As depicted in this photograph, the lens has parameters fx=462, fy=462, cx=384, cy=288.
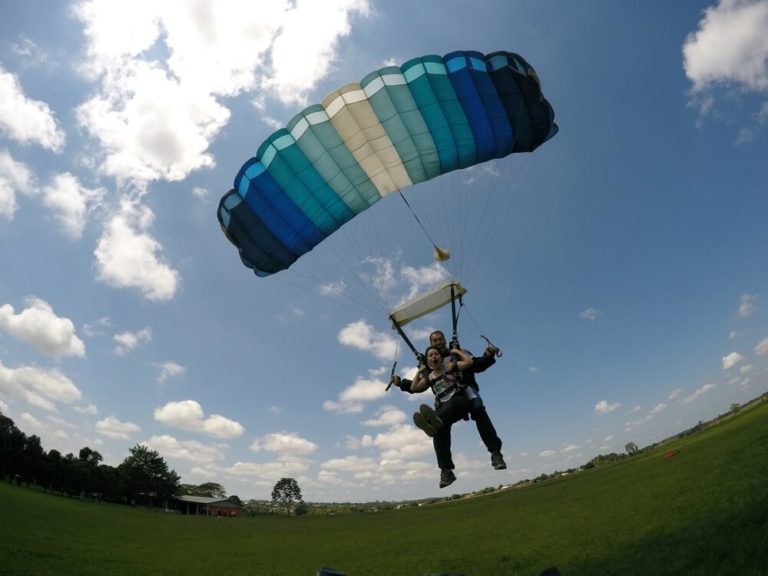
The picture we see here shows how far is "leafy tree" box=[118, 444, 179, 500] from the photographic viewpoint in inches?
3155

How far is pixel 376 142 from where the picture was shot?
1091 cm

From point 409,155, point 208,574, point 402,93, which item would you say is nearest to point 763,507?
point 409,155

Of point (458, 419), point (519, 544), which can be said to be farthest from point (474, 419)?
point (519, 544)

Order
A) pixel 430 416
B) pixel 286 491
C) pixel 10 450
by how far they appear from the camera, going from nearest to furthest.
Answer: pixel 430 416 < pixel 10 450 < pixel 286 491

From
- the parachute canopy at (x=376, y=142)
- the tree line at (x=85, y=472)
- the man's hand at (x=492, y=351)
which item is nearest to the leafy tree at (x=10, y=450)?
the tree line at (x=85, y=472)

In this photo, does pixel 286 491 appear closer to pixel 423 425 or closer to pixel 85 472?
pixel 85 472

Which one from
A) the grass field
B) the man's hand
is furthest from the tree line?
the man's hand

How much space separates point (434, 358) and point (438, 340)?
43 cm

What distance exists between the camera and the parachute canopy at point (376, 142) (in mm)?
10117

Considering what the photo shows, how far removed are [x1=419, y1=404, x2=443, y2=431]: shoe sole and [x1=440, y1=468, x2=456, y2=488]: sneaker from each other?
2.71ft

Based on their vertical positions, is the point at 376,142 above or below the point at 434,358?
above

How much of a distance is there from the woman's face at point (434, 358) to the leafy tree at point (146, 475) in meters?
87.0

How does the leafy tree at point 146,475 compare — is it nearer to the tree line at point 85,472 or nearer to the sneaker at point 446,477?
the tree line at point 85,472

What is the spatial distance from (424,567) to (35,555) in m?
14.0
